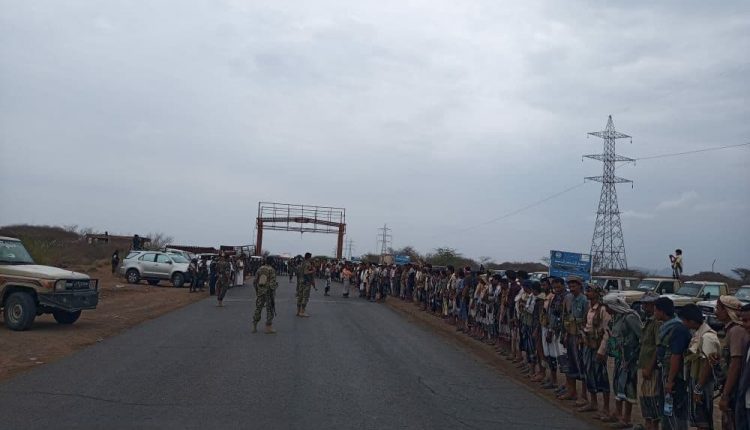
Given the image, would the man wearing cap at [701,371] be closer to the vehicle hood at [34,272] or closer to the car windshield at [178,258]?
the vehicle hood at [34,272]

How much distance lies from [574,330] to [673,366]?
2.98 m

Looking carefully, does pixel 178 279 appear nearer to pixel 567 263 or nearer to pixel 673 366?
pixel 567 263

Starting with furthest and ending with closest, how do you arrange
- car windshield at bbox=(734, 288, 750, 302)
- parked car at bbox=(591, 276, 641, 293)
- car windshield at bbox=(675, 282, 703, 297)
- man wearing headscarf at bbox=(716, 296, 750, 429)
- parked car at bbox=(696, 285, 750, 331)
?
parked car at bbox=(591, 276, 641, 293) → car windshield at bbox=(675, 282, 703, 297) → car windshield at bbox=(734, 288, 750, 302) → parked car at bbox=(696, 285, 750, 331) → man wearing headscarf at bbox=(716, 296, 750, 429)

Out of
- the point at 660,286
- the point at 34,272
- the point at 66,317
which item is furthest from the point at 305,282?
the point at 660,286

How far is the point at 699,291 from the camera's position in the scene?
81.3 ft

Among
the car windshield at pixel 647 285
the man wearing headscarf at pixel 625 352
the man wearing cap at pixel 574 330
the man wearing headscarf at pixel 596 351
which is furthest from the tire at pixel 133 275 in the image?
the man wearing headscarf at pixel 625 352

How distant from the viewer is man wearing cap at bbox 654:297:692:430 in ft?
22.9

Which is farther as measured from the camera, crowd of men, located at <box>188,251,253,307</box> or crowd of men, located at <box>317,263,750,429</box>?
crowd of men, located at <box>188,251,253,307</box>

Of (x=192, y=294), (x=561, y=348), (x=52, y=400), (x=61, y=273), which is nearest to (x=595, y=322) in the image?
(x=561, y=348)

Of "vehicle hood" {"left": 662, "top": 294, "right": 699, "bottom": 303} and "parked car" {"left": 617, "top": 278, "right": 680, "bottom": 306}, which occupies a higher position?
"parked car" {"left": 617, "top": 278, "right": 680, "bottom": 306}

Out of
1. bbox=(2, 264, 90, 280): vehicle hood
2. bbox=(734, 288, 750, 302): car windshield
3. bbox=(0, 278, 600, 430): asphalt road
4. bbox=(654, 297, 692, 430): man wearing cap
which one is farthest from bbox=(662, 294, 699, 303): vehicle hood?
bbox=(2, 264, 90, 280): vehicle hood

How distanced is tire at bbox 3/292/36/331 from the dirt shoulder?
19 cm

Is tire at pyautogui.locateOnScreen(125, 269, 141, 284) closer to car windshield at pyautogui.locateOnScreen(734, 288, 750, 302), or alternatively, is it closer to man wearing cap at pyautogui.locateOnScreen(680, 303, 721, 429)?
car windshield at pyautogui.locateOnScreen(734, 288, 750, 302)

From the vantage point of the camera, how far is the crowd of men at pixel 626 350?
654 centimetres
